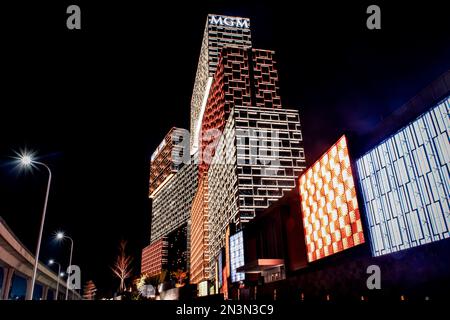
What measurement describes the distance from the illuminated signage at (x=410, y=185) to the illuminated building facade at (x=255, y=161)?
6272 cm

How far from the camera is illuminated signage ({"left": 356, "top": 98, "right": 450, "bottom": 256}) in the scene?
577 inches

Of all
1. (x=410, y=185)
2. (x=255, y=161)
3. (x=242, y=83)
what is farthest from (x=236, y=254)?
(x=242, y=83)

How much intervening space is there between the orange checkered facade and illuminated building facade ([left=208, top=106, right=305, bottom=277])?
53.2 meters

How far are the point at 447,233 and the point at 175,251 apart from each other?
556 ft

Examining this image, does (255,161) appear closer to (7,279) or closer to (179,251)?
(7,279)

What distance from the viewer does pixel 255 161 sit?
86.2 m

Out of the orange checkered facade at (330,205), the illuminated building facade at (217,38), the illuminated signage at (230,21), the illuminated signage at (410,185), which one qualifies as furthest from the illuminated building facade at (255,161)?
the illuminated signage at (230,21)

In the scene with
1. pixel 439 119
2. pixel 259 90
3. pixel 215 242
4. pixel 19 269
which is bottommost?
pixel 19 269

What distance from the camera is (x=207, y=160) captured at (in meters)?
124

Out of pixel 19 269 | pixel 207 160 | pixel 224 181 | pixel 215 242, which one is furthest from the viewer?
pixel 207 160

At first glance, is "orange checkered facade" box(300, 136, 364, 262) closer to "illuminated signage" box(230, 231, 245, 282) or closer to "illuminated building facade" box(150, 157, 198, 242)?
"illuminated signage" box(230, 231, 245, 282)
